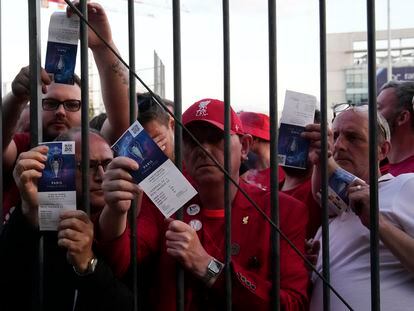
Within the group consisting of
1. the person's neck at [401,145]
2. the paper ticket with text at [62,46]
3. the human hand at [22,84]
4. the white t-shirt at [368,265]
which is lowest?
the white t-shirt at [368,265]

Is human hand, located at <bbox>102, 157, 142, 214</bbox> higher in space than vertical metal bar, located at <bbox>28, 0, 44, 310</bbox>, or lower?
lower

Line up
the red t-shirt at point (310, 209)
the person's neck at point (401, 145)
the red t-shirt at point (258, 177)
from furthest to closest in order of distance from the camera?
the red t-shirt at point (258, 177) < the person's neck at point (401, 145) < the red t-shirt at point (310, 209)

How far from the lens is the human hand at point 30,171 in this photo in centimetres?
154

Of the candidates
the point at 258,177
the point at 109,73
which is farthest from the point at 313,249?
the point at 258,177

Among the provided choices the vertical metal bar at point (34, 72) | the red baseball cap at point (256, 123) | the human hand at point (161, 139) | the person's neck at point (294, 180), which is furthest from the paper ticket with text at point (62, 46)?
the red baseball cap at point (256, 123)

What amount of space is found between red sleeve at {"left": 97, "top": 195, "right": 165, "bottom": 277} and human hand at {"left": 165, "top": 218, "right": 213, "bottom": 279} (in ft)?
0.52

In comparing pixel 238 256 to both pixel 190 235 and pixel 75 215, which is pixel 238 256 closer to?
pixel 190 235

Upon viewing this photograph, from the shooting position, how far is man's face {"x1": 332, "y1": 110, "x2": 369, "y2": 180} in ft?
7.40

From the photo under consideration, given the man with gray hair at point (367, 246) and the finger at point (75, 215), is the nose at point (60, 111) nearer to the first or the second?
the finger at point (75, 215)

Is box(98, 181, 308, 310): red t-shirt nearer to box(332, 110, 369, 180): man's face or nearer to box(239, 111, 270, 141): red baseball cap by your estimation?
box(332, 110, 369, 180): man's face

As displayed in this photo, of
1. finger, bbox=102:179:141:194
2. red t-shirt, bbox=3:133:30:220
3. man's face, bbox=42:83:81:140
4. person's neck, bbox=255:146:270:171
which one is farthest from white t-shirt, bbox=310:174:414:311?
person's neck, bbox=255:146:270:171

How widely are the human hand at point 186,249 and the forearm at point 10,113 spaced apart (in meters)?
0.86

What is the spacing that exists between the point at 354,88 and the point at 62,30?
137 feet

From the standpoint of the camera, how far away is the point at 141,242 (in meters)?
1.82
